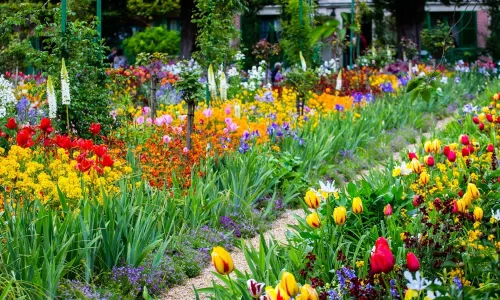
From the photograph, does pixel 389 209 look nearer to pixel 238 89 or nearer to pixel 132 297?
pixel 132 297

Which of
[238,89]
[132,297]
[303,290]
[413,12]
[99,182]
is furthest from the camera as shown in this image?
[413,12]

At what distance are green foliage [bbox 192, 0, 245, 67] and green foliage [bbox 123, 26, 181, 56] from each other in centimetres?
1741

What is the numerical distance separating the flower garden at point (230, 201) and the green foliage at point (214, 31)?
0.38ft

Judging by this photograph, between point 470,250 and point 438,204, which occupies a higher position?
point 438,204

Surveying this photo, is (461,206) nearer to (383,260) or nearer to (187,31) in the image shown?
(383,260)

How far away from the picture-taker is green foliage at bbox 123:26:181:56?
28062 millimetres

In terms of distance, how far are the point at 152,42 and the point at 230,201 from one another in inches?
867

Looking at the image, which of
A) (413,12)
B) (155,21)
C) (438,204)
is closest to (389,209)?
(438,204)

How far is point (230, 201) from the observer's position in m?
6.59

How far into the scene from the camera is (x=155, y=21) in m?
33.7

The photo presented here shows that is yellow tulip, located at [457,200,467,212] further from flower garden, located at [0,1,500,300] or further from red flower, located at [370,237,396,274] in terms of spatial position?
red flower, located at [370,237,396,274]

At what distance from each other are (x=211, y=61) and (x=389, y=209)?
6.58m

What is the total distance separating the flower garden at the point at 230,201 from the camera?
3877mm

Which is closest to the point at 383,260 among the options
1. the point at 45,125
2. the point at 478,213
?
the point at 478,213
